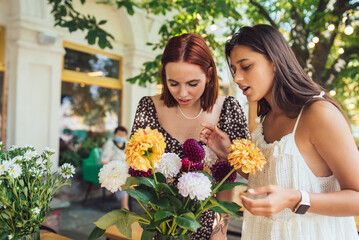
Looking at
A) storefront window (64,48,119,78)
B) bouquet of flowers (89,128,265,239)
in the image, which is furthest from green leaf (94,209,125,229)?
storefront window (64,48,119,78)

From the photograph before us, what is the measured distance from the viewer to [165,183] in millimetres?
876

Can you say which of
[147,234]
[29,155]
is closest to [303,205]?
[147,234]

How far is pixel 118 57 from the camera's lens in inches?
262

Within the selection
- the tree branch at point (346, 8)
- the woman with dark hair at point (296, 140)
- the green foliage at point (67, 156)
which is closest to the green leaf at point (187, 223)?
the woman with dark hair at point (296, 140)

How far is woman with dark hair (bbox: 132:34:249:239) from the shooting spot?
129cm

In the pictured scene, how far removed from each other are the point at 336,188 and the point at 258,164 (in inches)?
18.4

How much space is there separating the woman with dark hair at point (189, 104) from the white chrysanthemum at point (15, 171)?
0.55m

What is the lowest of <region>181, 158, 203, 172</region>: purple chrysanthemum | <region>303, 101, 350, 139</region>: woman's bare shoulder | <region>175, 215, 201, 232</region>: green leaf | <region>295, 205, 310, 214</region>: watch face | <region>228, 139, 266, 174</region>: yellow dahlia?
<region>175, 215, 201, 232</region>: green leaf

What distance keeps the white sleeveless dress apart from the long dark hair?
0.09m

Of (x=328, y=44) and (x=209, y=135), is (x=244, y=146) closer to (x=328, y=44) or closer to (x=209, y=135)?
(x=209, y=135)

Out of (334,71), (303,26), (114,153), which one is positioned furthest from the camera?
(114,153)

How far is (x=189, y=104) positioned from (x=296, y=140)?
528 mm

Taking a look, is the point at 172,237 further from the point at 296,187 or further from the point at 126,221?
the point at 296,187

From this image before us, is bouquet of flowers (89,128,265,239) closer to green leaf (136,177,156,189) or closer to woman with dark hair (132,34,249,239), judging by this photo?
green leaf (136,177,156,189)
